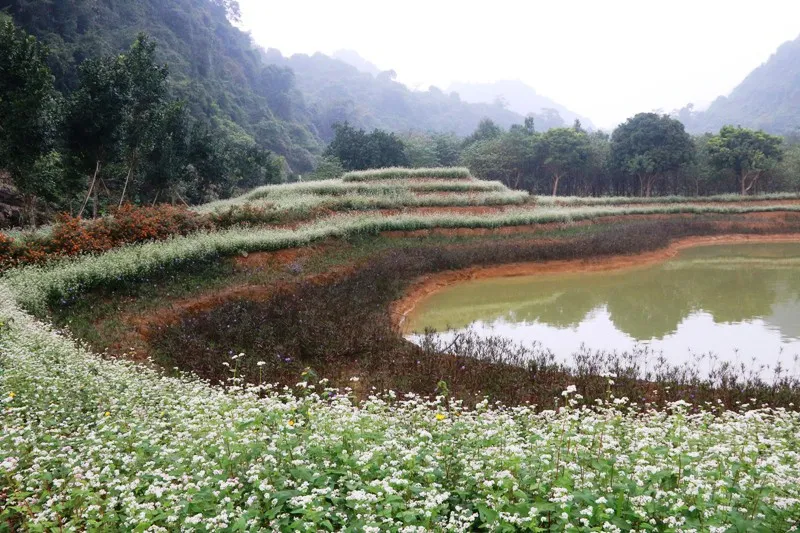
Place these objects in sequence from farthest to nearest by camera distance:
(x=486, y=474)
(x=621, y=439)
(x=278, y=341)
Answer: (x=278, y=341), (x=621, y=439), (x=486, y=474)

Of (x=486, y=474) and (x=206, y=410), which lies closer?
(x=486, y=474)

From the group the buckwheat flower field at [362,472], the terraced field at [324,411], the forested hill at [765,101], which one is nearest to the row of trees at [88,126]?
the terraced field at [324,411]

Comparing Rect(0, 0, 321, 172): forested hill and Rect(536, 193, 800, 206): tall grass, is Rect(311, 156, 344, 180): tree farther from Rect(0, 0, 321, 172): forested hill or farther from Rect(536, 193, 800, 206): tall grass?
Rect(536, 193, 800, 206): tall grass

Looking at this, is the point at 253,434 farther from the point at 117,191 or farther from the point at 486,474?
the point at 117,191

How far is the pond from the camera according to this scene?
12094 millimetres

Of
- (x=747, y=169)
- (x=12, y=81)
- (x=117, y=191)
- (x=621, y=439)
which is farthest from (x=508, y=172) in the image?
(x=621, y=439)

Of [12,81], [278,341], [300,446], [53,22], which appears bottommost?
[278,341]

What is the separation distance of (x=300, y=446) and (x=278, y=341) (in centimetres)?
685

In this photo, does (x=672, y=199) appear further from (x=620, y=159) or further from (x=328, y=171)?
(x=328, y=171)

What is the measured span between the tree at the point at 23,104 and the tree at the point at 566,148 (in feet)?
142

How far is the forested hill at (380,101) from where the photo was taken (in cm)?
13309

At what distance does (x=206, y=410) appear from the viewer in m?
4.96

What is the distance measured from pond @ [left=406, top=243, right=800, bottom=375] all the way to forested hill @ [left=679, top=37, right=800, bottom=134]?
11253 centimetres

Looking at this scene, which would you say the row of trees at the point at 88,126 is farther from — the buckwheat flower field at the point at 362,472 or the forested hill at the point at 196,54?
the buckwheat flower field at the point at 362,472
